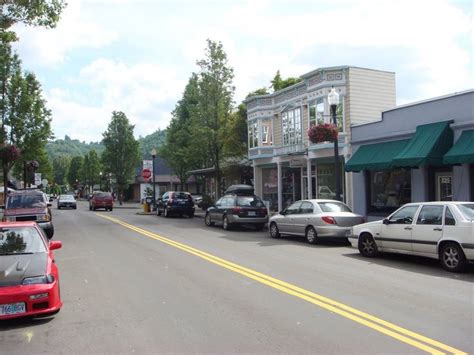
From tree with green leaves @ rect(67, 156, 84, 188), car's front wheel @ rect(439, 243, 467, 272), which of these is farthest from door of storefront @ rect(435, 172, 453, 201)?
tree with green leaves @ rect(67, 156, 84, 188)

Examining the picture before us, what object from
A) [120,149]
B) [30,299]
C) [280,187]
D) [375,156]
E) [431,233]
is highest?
[120,149]

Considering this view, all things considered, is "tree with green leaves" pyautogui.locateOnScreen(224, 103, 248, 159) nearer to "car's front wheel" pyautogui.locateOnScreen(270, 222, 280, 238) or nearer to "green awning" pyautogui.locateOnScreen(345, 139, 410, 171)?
"green awning" pyautogui.locateOnScreen(345, 139, 410, 171)

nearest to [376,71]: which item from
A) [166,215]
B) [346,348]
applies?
[166,215]

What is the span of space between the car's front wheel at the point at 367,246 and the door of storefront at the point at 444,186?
20.8 ft

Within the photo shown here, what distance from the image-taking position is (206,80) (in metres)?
30.8

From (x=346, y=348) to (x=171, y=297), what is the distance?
335 centimetres

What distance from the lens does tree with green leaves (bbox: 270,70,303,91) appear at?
32125 millimetres

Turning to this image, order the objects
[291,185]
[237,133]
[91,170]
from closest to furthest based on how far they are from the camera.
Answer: [291,185] → [237,133] → [91,170]

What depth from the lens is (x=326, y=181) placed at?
82.8 ft

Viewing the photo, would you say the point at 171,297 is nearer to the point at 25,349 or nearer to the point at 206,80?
the point at 25,349

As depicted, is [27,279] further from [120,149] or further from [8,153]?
[120,149]

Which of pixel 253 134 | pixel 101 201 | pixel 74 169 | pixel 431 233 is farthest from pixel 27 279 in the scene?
pixel 74 169

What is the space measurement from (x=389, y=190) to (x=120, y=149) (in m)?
49.4

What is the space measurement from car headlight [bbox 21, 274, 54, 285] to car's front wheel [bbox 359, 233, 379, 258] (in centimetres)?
820
